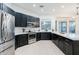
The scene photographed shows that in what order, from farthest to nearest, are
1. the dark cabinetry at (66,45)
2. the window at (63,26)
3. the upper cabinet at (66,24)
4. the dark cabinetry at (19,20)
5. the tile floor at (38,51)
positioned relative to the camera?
the window at (63,26)
the upper cabinet at (66,24)
the dark cabinetry at (19,20)
the tile floor at (38,51)
the dark cabinetry at (66,45)

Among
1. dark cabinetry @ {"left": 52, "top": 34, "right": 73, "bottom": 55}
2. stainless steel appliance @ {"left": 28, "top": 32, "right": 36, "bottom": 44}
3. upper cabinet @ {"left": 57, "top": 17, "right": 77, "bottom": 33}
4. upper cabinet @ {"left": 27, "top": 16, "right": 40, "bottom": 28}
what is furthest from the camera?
upper cabinet @ {"left": 57, "top": 17, "right": 77, "bottom": 33}

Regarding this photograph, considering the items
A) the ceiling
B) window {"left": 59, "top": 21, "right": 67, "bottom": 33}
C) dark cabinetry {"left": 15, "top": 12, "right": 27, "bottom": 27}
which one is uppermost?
the ceiling

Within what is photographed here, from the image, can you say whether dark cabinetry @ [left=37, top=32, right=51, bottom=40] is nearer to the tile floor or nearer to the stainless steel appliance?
the stainless steel appliance

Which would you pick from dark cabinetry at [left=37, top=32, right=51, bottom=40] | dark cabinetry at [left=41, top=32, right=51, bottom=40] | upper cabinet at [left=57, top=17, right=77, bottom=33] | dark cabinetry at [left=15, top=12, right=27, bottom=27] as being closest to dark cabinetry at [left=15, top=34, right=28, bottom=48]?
dark cabinetry at [left=15, top=12, right=27, bottom=27]

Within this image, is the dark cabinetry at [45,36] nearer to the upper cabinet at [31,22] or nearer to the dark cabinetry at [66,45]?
the upper cabinet at [31,22]

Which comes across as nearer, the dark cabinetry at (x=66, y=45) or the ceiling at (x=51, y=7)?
the dark cabinetry at (x=66, y=45)

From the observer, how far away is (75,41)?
178 inches

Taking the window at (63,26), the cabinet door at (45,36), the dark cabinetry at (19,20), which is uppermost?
the dark cabinetry at (19,20)

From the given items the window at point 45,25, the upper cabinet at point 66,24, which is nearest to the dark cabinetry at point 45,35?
the window at point 45,25

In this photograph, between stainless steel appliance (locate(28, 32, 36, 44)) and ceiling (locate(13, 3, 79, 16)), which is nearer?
ceiling (locate(13, 3, 79, 16))

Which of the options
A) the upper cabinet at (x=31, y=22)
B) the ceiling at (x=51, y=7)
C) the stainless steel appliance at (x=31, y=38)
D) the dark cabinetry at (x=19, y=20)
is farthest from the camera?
the upper cabinet at (x=31, y=22)

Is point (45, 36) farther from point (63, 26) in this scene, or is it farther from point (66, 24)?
point (66, 24)

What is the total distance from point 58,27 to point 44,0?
11119 millimetres

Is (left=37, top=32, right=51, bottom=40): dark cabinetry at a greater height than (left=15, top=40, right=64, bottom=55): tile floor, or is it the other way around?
(left=37, top=32, right=51, bottom=40): dark cabinetry
